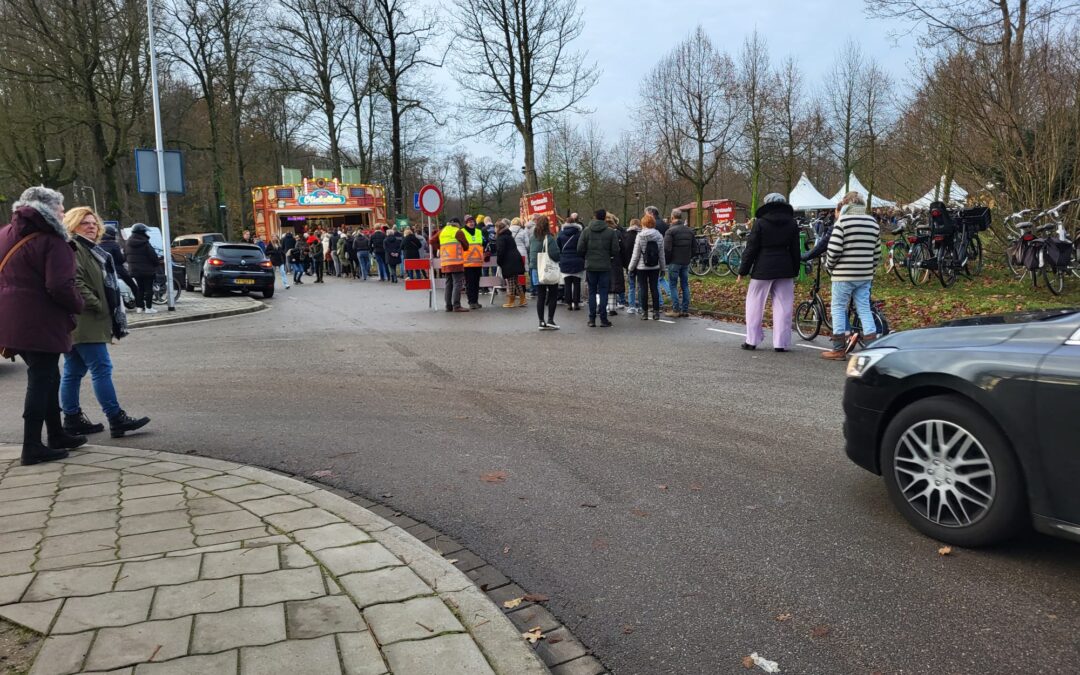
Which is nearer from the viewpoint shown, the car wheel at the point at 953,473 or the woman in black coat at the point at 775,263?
the car wheel at the point at 953,473

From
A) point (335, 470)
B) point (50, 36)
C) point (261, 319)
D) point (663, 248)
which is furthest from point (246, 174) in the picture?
point (335, 470)

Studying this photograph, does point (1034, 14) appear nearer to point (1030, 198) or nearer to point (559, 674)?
point (1030, 198)

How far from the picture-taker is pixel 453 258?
49.3ft

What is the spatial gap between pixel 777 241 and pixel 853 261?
3.40 ft

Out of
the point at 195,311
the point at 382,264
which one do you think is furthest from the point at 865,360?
the point at 382,264

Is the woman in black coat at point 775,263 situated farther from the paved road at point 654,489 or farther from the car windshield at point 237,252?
the car windshield at point 237,252

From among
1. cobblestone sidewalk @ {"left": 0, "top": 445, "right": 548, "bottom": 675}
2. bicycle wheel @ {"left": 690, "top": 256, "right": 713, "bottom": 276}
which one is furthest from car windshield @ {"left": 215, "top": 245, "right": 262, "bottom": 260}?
cobblestone sidewalk @ {"left": 0, "top": 445, "right": 548, "bottom": 675}

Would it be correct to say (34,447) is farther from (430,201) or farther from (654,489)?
(430,201)

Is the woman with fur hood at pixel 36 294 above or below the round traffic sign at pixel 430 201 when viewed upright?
below

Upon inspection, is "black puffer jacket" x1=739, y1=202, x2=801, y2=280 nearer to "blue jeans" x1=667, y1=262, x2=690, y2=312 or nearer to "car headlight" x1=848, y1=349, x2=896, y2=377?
"blue jeans" x1=667, y1=262, x2=690, y2=312

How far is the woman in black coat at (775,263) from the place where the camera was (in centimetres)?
927

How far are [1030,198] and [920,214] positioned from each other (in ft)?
9.93

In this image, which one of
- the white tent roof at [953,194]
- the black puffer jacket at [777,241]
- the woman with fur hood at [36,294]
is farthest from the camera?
the white tent roof at [953,194]

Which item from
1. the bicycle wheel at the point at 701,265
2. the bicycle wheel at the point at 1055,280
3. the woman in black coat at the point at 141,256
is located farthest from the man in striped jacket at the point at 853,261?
the woman in black coat at the point at 141,256
